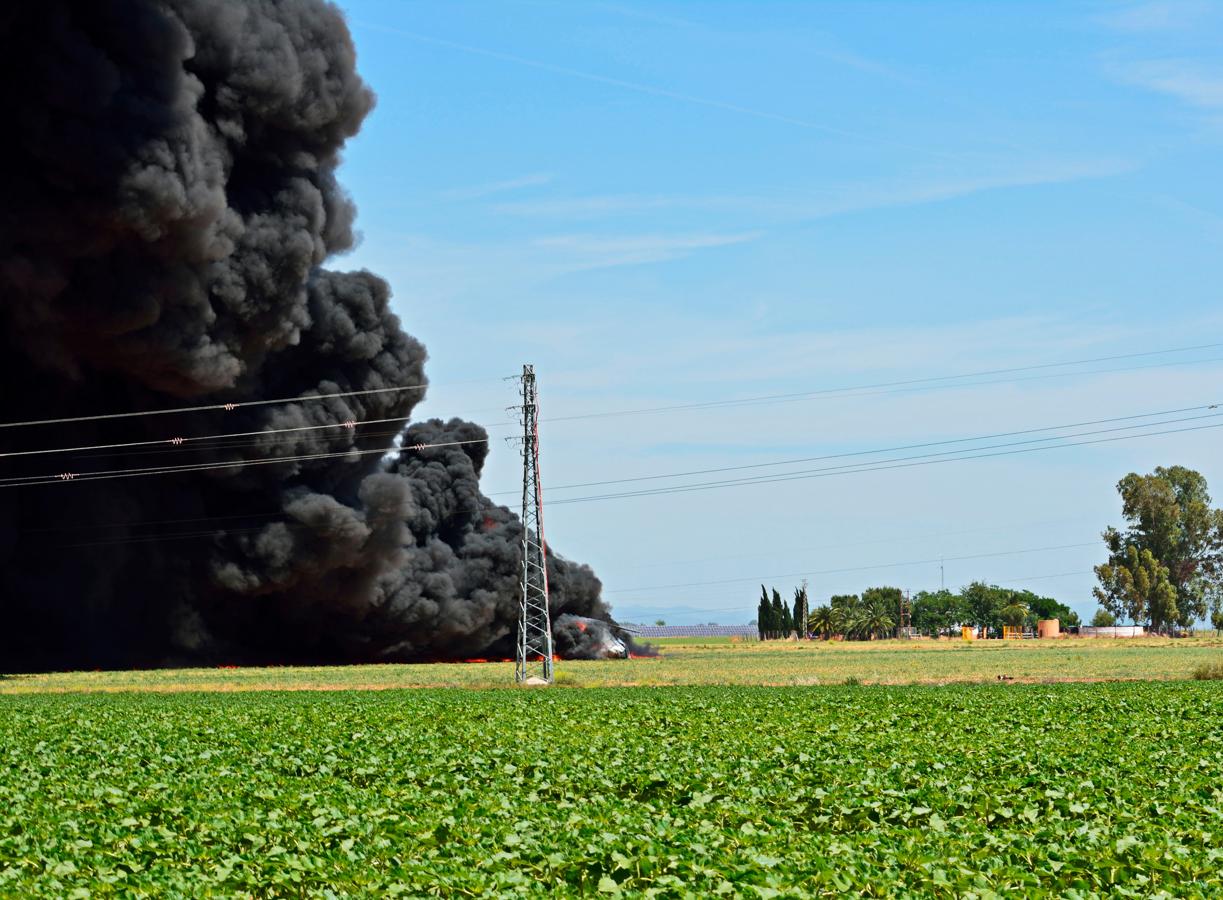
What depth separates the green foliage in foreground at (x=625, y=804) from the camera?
1188 cm

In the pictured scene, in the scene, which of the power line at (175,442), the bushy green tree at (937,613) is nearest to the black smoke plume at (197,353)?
the power line at (175,442)

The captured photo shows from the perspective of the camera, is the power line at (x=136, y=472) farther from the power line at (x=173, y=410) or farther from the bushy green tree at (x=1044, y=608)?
the bushy green tree at (x=1044, y=608)

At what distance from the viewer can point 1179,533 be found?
142 metres

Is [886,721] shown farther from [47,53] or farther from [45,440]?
[45,440]

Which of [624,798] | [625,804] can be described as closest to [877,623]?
[624,798]

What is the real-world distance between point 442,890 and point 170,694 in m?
32.5

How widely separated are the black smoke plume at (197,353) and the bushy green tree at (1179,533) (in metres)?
88.2

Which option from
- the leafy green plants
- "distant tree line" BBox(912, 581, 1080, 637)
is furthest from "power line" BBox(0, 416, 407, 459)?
"distant tree line" BBox(912, 581, 1080, 637)

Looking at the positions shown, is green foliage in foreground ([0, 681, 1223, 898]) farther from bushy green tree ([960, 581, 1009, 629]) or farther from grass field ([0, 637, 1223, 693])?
bushy green tree ([960, 581, 1009, 629])

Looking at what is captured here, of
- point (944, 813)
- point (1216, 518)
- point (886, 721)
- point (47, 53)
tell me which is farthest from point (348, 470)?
point (1216, 518)

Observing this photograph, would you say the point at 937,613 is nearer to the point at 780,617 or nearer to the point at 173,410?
the point at 780,617

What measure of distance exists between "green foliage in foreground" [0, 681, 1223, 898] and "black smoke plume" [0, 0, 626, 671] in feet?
82.9

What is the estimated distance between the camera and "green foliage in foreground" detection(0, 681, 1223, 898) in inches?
468

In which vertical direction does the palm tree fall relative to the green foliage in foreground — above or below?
above
